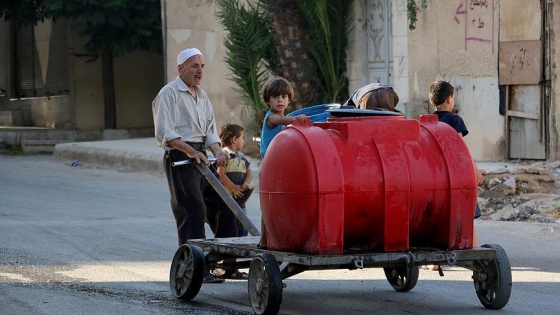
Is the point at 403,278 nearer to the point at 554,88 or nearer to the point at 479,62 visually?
the point at 554,88

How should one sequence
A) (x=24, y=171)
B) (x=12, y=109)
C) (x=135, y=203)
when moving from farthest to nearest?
1. (x=12, y=109)
2. (x=24, y=171)
3. (x=135, y=203)

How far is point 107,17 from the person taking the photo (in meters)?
25.1

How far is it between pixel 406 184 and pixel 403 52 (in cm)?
1051

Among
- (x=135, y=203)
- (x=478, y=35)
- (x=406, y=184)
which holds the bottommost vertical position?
(x=135, y=203)

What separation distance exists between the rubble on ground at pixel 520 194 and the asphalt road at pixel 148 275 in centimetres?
41

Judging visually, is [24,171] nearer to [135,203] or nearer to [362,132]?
[135,203]

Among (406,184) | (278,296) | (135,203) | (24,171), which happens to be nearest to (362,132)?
(406,184)

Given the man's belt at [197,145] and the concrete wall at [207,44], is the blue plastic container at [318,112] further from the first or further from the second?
the concrete wall at [207,44]

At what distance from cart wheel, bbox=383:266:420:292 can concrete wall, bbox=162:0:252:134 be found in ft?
39.4

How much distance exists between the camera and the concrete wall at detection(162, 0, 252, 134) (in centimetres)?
2059

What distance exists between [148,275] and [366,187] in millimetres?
2811

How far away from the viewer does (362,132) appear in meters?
6.52

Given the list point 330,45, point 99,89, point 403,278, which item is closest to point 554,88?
point 330,45

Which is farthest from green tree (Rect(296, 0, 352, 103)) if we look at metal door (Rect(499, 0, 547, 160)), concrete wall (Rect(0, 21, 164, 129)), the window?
the window
